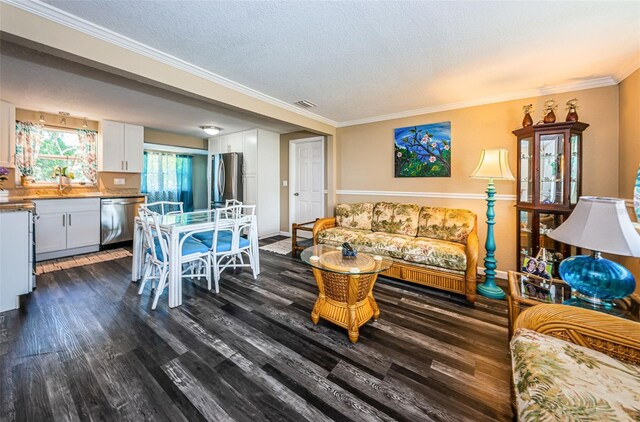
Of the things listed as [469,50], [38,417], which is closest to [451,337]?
[469,50]

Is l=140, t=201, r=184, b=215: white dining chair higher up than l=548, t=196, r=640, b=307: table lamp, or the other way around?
l=140, t=201, r=184, b=215: white dining chair

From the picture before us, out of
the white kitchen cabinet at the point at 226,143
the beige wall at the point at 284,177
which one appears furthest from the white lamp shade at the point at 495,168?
the white kitchen cabinet at the point at 226,143

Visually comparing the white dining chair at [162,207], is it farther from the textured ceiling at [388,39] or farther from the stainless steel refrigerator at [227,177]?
the textured ceiling at [388,39]

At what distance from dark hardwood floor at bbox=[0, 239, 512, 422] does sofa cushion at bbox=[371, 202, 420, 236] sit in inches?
43.9

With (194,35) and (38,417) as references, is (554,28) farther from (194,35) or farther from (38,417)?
(38,417)

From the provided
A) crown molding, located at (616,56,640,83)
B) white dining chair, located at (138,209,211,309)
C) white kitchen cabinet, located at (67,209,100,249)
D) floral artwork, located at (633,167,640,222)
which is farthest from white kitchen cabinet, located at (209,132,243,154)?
floral artwork, located at (633,167,640,222)

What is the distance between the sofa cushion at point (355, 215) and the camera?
3988 mm

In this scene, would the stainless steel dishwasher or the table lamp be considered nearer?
the table lamp

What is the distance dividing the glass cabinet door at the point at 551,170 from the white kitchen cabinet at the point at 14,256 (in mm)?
5345

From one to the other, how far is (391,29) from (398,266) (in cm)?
242

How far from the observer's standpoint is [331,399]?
56.4 inches

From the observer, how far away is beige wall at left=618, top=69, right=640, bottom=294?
225cm

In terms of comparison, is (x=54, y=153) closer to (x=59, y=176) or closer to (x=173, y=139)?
(x=59, y=176)

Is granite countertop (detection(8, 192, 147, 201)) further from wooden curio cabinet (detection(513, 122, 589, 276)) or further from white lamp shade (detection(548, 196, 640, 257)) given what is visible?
wooden curio cabinet (detection(513, 122, 589, 276))
